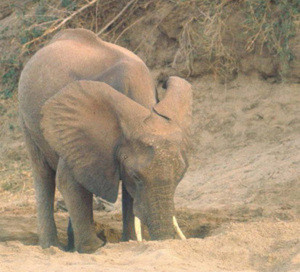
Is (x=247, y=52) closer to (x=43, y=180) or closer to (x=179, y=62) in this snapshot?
(x=179, y=62)

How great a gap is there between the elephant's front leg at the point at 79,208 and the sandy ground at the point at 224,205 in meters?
0.38

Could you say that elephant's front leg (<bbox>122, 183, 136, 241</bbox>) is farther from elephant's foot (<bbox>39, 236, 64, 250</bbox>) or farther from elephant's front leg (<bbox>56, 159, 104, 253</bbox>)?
elephant's foot (<bbox>39, 236, 64, 250</bbox>)

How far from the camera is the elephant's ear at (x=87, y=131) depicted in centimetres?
573

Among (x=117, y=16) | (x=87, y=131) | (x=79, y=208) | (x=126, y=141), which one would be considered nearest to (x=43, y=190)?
(x=79, y=208)

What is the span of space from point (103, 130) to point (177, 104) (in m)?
0.54

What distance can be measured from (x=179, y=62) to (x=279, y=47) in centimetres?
156

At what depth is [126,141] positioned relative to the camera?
18.3ft

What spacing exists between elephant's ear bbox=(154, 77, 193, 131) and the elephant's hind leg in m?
1.47

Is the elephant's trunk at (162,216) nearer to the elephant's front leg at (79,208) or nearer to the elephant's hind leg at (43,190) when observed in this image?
the elephant's front leg at (79,208)

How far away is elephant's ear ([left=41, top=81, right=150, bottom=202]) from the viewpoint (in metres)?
5.73

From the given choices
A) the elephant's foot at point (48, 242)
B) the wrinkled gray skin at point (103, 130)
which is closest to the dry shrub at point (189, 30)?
the wrinkled gray skin at point (103, 130)

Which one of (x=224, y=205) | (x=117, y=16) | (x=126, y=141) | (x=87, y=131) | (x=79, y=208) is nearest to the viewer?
(x=126, y=141)

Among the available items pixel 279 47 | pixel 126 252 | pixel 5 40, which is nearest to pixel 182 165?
pixel 126 252

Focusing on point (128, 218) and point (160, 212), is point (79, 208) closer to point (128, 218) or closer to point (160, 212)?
point (128, 218)
